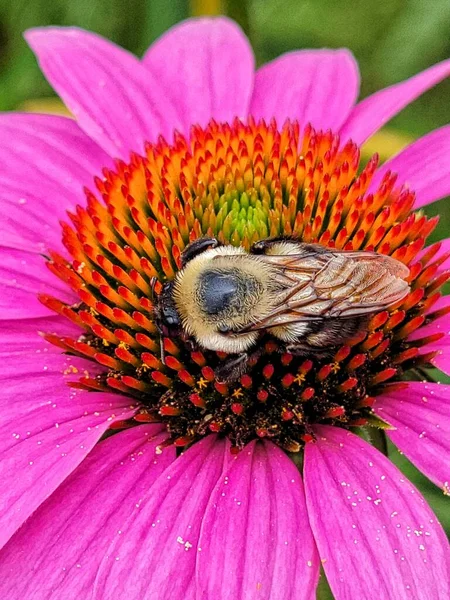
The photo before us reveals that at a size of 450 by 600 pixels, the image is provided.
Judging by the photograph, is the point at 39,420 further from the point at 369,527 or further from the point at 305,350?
the point at 369,527

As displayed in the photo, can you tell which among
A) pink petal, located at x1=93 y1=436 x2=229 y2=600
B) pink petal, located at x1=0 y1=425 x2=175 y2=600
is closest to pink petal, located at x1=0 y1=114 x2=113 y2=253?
pink petal, located at x1=0 y1=425 x2=175 y2=600

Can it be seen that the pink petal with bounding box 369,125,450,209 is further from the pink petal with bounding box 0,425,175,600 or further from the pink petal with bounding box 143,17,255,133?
the pink petal with bounding box 0,425,175,600

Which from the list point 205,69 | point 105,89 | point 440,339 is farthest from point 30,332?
point 205,69

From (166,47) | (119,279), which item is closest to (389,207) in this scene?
(119,279)

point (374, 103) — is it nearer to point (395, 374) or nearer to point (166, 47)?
point (166, 47)

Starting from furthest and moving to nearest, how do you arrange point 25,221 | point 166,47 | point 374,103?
point 166,47 → point 374,103 → point 25,221

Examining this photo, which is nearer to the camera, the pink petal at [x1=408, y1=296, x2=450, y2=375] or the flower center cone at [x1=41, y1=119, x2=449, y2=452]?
the flower center cone at [x1=41, y1=119, x2=449, y2=452]
